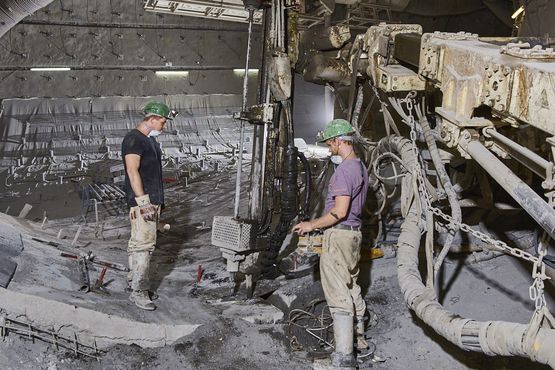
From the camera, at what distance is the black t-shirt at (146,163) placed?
16.6ft

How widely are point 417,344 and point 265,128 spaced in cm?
253

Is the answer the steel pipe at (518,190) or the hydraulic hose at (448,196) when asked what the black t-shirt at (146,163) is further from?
the steel pipe at (518,190)

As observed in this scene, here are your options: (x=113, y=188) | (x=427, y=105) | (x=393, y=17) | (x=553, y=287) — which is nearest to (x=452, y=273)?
(x=553, y=287)

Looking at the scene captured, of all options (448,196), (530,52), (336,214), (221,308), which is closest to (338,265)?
(336,214)

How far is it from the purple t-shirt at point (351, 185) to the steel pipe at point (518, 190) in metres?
1.18

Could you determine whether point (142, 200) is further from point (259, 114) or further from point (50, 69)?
point (50, 69)

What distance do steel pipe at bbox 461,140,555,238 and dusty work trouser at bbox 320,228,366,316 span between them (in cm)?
143

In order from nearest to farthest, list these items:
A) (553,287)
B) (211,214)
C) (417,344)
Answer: (417,344) < (553,287) < (211,214)

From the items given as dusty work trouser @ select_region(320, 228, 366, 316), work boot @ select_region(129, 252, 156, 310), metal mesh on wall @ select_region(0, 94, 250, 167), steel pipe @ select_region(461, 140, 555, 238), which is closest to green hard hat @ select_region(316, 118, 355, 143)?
dusty work trouser @ select_region(320, 228, 366, 316)

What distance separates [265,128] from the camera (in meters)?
5.77

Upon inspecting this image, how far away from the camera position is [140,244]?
5.14 m

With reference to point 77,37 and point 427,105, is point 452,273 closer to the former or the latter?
point 427,105

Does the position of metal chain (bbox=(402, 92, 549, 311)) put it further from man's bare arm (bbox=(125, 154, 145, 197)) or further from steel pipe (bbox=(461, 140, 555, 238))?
man's bare arm (bbox=(125, 154, 145, 197))

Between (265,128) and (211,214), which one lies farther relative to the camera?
(211,214)
